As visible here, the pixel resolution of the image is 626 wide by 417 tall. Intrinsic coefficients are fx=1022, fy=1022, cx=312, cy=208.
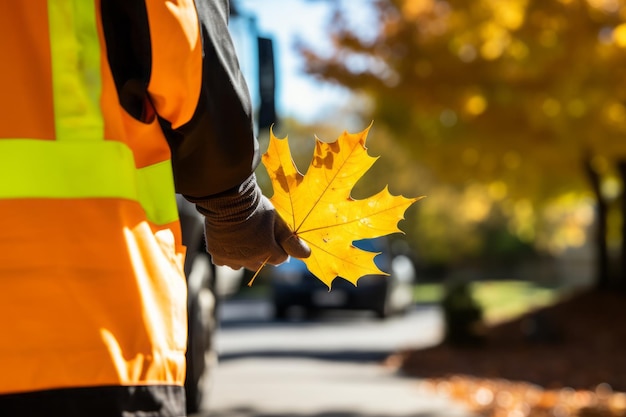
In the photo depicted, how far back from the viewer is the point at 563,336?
12609mm

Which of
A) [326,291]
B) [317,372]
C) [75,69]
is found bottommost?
[326,291]

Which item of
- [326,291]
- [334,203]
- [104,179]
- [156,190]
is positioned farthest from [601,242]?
[104,179]

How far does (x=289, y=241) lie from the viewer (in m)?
1.76

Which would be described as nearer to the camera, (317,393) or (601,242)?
(317,393)

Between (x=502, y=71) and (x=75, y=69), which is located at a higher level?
(x=75, y=69)

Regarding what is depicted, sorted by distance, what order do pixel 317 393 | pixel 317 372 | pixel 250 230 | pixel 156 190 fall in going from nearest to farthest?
1. pixel 156 190
2. pixel 250 230
3. pixel 317 393
4. pixel 317 372

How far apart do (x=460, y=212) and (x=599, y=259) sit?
68.0 feet

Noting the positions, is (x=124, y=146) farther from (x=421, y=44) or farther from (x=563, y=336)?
(x=563, y=336)

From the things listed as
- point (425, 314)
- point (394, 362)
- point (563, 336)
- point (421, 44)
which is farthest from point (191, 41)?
point (425, 314)

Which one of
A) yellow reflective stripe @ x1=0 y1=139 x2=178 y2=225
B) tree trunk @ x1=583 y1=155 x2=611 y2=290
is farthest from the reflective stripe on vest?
tree trunk @ x1=583 y1=155 x2=611 y2=290

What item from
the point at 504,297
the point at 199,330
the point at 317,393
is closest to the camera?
the point at 199,330

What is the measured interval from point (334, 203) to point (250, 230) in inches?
6.0

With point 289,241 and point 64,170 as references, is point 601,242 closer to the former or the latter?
point 289,241

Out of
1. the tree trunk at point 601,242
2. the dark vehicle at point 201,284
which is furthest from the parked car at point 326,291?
the dark vehicle at point 201,284
